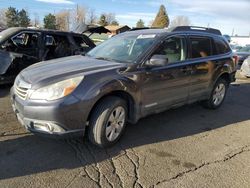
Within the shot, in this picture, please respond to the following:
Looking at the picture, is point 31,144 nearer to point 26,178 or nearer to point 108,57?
point 26,178

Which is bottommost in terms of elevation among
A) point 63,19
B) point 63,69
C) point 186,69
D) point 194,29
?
point 63,19

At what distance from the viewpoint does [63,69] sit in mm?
4180

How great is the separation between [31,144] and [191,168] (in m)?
2.23

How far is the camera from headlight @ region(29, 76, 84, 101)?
12.1 ft

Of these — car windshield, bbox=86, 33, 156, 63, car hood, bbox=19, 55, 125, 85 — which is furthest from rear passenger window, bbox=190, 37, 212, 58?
car hood, bbox=19, 55, 125, 85

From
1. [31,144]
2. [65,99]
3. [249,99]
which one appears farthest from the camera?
[249,99]

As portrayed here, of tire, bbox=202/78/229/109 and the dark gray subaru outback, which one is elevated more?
the dark gray subaru outback

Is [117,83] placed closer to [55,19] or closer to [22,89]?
[22,89]

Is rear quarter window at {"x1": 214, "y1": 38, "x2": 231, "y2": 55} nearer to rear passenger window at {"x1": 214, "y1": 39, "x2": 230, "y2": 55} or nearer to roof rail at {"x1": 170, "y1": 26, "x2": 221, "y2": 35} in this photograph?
rear passenger window at {"x1": 214, "y1": 39, "x2": 230, "y2": 55}

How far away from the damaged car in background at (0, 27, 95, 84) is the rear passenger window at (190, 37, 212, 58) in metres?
2.71

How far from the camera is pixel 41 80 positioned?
385cm

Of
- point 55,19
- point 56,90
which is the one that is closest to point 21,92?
point 56,90

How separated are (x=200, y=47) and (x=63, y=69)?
2.94m

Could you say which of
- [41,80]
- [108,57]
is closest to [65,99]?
[41,80]
